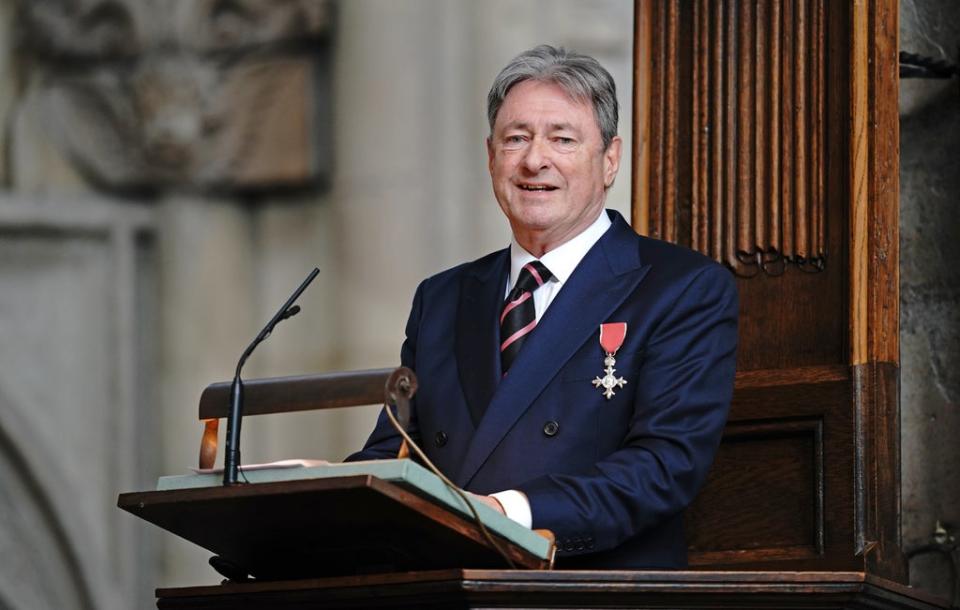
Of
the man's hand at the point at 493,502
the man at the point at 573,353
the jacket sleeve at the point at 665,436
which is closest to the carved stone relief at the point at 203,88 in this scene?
the man at the point at 573,353

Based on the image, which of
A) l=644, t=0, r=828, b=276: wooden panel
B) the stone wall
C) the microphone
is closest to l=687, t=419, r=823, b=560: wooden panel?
l=644, t=0, r=828, b=276: wooden panel

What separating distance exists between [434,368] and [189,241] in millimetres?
2675

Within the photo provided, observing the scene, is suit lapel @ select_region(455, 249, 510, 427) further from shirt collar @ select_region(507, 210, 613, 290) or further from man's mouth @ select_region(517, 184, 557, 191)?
man's mouth @ select_region(517, 184, 557, 191)

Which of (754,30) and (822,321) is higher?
(754,30)

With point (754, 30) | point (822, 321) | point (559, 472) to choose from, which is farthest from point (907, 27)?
point (559, 472)

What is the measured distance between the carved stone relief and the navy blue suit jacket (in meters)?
2.51

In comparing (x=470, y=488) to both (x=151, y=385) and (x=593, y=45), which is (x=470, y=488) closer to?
(x=593, y=45)

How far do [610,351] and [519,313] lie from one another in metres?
0.20

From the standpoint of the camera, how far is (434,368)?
3.27 m

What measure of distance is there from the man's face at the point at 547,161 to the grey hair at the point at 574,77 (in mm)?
11

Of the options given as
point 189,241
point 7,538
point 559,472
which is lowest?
point 7,538

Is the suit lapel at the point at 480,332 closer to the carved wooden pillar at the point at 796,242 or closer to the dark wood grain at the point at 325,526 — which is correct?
the dark wood grain at the point at 325,526

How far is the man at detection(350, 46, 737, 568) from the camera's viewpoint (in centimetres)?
289

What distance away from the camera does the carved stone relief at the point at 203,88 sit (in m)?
5.71
